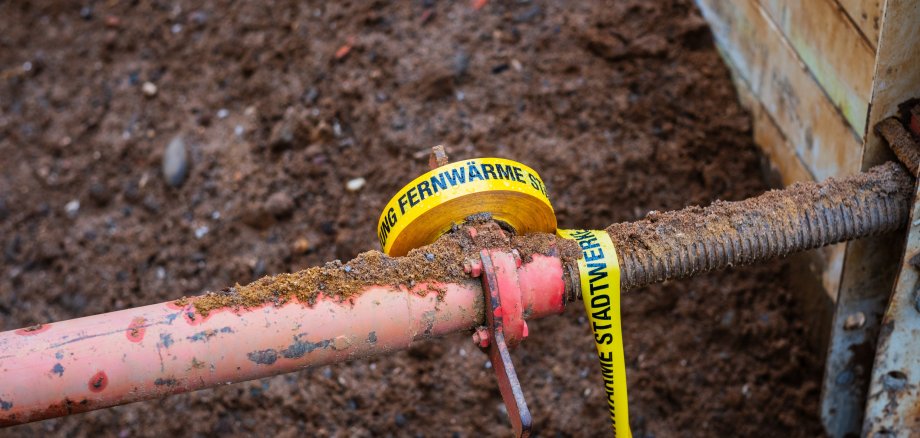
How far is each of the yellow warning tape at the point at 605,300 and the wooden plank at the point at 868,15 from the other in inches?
32.2

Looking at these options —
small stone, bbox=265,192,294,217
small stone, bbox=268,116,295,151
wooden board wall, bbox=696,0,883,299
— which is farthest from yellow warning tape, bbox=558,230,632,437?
small stone, bbox=268,116,295,151

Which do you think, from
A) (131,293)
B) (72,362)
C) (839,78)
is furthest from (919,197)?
(131,293)

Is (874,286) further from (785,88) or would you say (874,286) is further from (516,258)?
(516,258)

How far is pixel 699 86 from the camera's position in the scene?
324cm

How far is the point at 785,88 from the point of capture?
2768 mm

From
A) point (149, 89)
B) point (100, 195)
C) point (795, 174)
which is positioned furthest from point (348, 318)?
point (149, 89)

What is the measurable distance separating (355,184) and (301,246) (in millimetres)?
289

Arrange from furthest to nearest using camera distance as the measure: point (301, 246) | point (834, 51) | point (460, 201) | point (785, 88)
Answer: point (301, 246) < point (785, 88) < point (834, 51) < point (460, 201)

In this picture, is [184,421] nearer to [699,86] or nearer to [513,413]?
[513,413]

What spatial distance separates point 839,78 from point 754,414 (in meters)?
1.04

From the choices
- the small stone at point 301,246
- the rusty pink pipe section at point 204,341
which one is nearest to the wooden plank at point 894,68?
the rusty pink pipe section at point 204,341

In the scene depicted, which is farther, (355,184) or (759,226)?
(355,184)

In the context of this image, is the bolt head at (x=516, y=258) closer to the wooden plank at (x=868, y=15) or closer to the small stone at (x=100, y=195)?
the wooden plank at (x=868, y=15)

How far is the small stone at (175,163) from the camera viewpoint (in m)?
3.45
